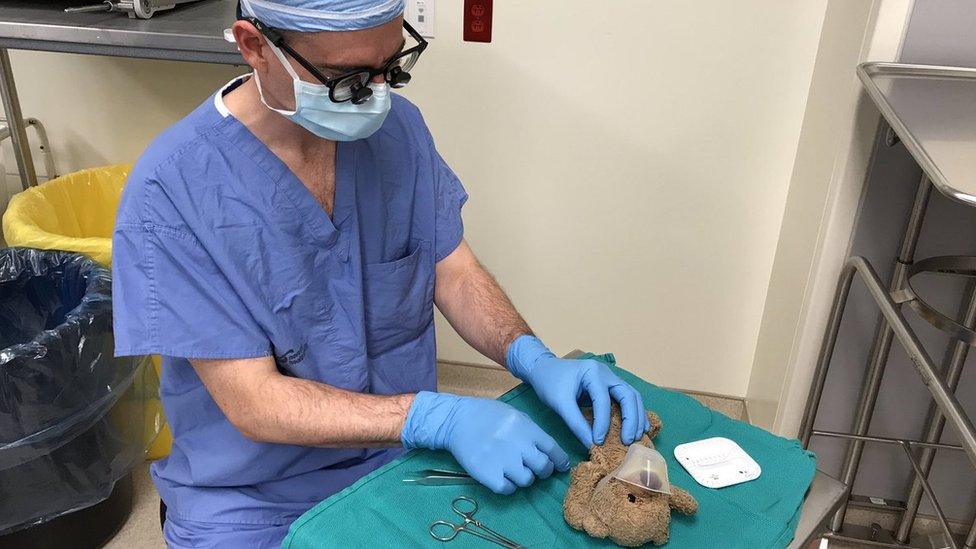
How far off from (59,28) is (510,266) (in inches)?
46.3

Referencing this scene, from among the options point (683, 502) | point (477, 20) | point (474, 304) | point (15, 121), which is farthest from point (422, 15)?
point (683, 502)

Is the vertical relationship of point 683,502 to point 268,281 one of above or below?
below

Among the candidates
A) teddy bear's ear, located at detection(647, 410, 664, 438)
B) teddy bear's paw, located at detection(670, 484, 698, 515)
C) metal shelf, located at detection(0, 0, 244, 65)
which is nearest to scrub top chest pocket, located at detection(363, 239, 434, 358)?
teddy bear's ear, located at detection(647, 410, 664, 438)

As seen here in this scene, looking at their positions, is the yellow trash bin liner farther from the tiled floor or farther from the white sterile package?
the white sterile package

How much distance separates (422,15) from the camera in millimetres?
1897

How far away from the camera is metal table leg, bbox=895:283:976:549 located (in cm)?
161

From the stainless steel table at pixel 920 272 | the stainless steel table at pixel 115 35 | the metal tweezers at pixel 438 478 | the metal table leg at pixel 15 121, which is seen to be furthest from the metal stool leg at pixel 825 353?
the metal table leg at pixel 15 121

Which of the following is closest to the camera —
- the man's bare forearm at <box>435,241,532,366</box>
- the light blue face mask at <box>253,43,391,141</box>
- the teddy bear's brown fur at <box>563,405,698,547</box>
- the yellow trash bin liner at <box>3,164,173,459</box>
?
the teddy bear's brown fur at <box>563,405,698,547</box>

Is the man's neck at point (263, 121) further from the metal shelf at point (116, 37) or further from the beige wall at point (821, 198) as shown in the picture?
the beige wall at point (821, 198)

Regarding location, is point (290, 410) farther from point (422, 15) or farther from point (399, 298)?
point (422, 15)

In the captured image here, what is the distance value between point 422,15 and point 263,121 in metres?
0.87

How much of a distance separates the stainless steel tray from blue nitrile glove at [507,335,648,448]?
1.63 ft

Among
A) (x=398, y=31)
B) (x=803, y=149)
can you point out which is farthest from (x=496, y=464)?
(x=803, y=149)

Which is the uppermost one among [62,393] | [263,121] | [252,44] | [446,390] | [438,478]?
[252,44]
